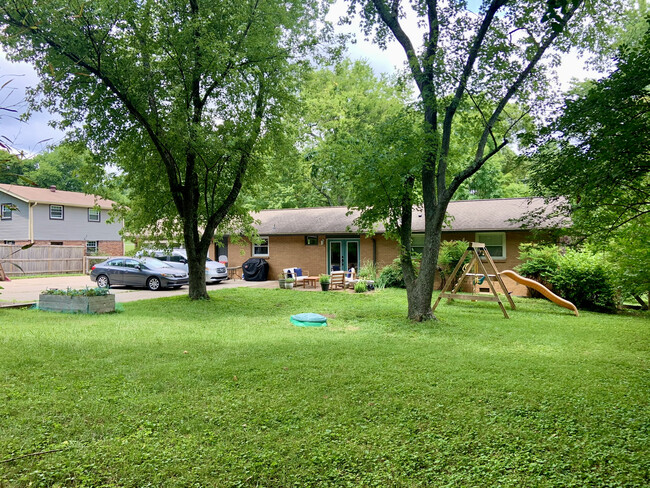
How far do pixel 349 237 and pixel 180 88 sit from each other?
39.3ft

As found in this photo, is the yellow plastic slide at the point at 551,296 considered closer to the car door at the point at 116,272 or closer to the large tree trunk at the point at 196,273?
the large tree trunk at the point at 196,273

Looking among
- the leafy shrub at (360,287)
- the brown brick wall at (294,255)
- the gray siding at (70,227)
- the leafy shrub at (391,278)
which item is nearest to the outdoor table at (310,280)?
the brown brick wall at (294,255)

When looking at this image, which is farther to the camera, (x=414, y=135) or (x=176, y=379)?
(x=414, y=135)

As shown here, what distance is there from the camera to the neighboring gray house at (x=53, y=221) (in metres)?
29.3

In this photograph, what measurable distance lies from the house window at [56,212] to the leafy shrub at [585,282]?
104 feet

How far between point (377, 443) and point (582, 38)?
10270 millimetres

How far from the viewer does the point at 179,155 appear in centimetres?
1387

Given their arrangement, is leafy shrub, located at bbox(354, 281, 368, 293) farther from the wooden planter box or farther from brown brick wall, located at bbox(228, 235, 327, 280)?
the wooden planter box

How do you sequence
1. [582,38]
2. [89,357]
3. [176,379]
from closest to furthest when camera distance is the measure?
[176,379] < [89,357] < [582,38]

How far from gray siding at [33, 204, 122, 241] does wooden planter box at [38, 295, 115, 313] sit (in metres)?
19.2

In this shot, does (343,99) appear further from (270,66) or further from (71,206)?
(71,206)

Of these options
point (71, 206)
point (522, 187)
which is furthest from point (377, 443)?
point (71, 206)

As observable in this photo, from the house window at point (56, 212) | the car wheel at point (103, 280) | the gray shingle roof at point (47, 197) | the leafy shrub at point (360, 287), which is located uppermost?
the gray shingle roof at point (47, 197)

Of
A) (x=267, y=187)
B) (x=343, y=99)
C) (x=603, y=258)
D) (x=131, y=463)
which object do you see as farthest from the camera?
(x=343, y=99)
